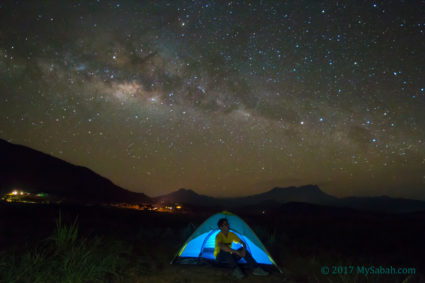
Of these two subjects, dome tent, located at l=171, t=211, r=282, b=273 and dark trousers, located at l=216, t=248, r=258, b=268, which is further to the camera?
dome tent, located at l=171, t=211, r=282, b=273

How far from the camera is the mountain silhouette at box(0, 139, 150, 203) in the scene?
7656cm

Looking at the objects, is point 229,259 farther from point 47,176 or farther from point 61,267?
point 47,176

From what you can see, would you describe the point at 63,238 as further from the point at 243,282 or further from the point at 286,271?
the point at 286,271

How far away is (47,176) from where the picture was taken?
8931cm

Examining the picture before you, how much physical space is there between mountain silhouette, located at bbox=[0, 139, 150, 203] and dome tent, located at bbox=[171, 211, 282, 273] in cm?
6932

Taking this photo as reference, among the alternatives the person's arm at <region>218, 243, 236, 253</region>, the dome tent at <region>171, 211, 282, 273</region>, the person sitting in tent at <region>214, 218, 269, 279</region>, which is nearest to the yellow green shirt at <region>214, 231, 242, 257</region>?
the person sitting in tent at <region>214, 218, 269, 279</region>

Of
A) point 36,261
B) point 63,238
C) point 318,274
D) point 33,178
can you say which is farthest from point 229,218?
point 33,178

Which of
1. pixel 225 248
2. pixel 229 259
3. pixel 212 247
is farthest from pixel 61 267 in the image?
pixel 212 247

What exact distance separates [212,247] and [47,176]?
95.7 metres

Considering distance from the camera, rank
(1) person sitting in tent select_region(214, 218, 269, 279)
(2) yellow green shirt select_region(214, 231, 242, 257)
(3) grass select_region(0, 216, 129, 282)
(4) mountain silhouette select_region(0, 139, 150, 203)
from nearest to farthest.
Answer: (3) grass select_region(0, 216, 129, 282)
(1) person sitting in tent select_region(214, 218, 269, 279)
(2) yellow green shirt select_region(214, 231, 242, 257)
(4) mountain silhouette select_region(0, 139, 150, 203)

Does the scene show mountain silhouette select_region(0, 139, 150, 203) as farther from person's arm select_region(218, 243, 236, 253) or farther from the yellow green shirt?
person's arm select_region(218, 243, 236, 253)

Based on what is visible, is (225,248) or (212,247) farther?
(212,247)

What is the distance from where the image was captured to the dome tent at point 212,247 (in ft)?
26.3

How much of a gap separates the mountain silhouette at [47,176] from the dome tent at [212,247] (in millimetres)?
69322
